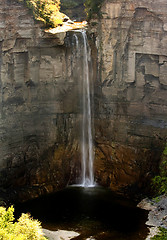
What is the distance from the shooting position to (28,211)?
109 feet

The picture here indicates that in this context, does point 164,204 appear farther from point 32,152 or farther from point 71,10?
point 71,10

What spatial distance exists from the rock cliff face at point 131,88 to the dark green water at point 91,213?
303 cm

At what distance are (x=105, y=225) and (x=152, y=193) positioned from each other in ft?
20.9

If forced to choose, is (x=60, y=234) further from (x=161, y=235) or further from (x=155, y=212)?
(x=155, y=212)

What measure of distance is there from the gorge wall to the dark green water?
1.76 metres

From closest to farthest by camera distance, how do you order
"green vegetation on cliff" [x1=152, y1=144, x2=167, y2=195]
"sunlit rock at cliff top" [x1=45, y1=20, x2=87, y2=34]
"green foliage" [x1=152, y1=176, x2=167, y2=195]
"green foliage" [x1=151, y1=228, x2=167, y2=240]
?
"green foliage" [x1=151, y1=228, x2=167, y2=240] → "green foliage" [x1=152, y1=176, x2=167, y2=195] → "green vegetation on cliff" [x1=152, y1=144, x2=167, y2=195] → "sunlit rock at cliff top" [x1=45, y1=20, x2=87, y2=34]

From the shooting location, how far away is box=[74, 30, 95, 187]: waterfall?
126 feet

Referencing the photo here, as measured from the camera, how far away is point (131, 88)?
124 ft

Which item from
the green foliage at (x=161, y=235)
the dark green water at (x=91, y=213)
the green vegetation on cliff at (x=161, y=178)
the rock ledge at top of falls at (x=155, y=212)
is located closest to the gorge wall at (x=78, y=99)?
the green vegetation on cliff at (x=161, y=178)

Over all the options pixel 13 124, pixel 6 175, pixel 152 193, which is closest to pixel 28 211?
pixel 6 175

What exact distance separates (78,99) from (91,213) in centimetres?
1125

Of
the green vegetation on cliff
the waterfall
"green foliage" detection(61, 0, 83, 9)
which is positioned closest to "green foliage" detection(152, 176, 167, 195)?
the green vegetation on cliff

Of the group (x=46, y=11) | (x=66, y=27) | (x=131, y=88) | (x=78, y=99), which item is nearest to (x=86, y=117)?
(x=78, y=99)

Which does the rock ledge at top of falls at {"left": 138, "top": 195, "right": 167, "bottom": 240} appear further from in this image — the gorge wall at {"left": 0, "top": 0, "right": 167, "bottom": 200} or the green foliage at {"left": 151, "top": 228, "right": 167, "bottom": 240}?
the gorge wall at {"left": 0, "top": 0, "right": 167, "bottom": 200}
